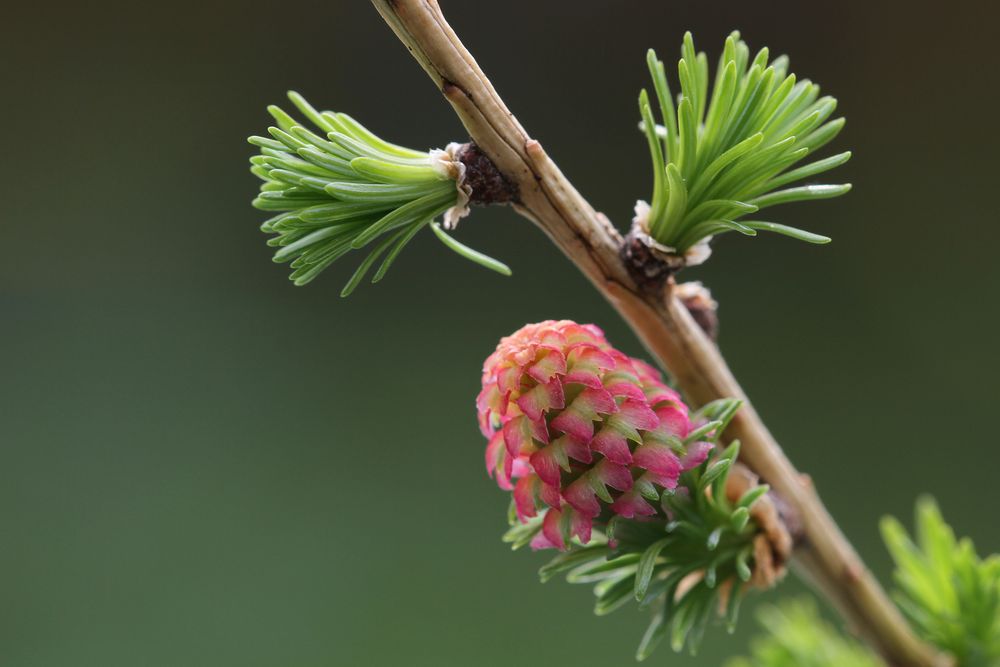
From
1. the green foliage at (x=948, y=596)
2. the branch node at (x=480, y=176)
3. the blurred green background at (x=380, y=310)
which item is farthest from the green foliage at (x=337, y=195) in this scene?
the blurred green background at (x=380, y=310)

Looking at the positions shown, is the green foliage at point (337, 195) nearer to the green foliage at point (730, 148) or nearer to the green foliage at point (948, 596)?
the green foliage at point (730, 148)

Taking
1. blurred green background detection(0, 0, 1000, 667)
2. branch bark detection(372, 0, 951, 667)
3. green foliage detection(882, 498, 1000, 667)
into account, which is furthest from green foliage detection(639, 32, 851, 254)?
blurred green background detection(0, 0, 1000, 667)

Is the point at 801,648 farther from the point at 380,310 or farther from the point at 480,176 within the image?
the point at 380,310

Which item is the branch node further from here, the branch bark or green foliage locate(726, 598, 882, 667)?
green foliage locate(726, 598, 882, 667)

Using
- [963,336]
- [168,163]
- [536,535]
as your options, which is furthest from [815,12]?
[536,535]

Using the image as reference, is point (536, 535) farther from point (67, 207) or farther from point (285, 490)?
point (67, 207)
